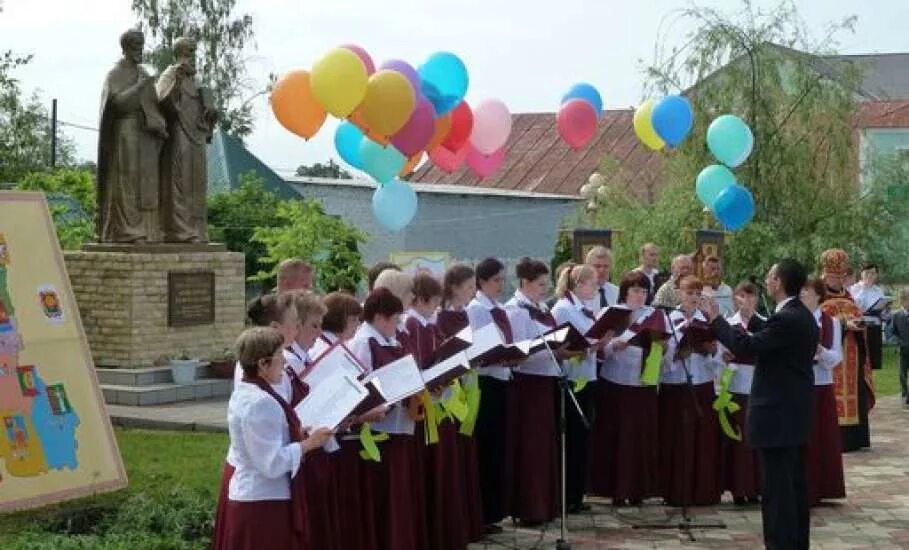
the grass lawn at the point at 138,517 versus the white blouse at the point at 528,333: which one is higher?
the white blouse at the point at 528,333

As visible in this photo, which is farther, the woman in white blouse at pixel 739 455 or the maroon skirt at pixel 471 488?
the woman in white blouse at pixel 739 455

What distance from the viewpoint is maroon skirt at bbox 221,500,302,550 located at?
595cm

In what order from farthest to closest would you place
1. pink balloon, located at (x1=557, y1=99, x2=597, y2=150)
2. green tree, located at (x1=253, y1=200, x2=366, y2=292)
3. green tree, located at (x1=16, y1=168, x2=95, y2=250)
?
1. green tree, located at (x1=253, y1=200, x2=366, y2=292)
2. green tree, located at (x1=16, y1=168, x2=95, y2=250)
3. pink balloon, located at (x1=557, y1=99, x2=597, y2=150)

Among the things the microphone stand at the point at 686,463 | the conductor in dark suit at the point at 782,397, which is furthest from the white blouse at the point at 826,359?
the conductor in dark suit at the point at 782,397

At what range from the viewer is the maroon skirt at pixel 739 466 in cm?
1013

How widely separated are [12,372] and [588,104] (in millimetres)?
9348

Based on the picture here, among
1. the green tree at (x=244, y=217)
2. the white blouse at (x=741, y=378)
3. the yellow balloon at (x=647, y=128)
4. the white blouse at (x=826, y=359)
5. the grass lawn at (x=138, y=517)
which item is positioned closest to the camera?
the grass lawn at (x=138, y=517)

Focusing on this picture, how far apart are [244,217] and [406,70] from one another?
13735 mm

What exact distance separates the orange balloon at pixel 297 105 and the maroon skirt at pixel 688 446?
5.64 metres

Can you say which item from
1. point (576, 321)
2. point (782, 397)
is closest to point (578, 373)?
point (576, 321)

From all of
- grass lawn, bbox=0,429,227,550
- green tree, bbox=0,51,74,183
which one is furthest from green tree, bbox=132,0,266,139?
grass lawn, bbox=0,429,227,550

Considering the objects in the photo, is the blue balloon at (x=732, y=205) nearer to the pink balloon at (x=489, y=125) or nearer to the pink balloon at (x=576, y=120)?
the pink balloon at (x=576, y=120)

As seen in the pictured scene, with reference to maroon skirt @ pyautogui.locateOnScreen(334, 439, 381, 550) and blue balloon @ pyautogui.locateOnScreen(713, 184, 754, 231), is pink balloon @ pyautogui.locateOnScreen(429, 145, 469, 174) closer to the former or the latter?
blue balloon @ pyautogui.locateOnScreen(713, 184, 754, 231)

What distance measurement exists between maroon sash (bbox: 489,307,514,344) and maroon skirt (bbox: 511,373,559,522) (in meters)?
0.38
